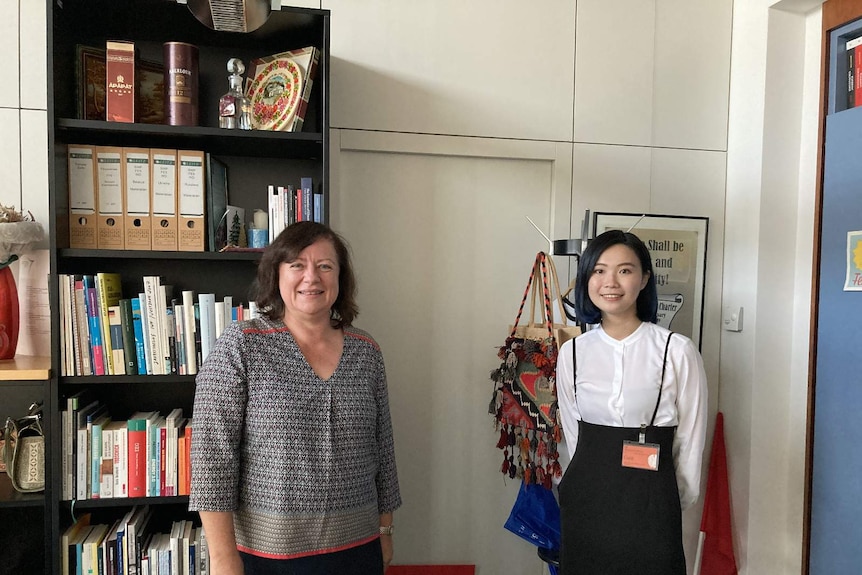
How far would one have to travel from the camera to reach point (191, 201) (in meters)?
1.85

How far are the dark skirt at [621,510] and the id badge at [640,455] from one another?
0.02m

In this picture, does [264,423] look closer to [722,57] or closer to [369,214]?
[369,214]

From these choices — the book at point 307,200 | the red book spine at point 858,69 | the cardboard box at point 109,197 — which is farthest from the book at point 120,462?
the red book spine at point 858,69

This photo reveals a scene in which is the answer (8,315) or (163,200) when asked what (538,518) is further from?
(8,315)

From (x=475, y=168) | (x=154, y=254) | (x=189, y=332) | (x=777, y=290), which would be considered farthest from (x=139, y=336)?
(x=777, y=290)

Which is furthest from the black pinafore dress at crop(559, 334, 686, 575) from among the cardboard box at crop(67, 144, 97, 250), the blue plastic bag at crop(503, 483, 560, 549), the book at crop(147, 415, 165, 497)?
the cardboard box at crop(67, 144, 97, 250)

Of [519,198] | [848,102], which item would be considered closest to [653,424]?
[519,198]

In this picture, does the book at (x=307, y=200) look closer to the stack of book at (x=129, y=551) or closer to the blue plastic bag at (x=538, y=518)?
the stack of book at (x=129, y=551)

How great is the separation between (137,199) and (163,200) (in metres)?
0.08

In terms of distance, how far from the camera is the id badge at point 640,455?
1.65 meters

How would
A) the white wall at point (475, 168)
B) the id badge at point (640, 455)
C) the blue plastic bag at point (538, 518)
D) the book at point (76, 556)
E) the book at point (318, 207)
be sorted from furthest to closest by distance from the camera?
the white wall at point (475, 168), the blue plastic bag at point (538, 518), the book at point (318, 207), the book at point (76, 556), the id badge at point (640, 455)

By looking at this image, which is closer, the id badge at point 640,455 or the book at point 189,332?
the id badge at point 640,455

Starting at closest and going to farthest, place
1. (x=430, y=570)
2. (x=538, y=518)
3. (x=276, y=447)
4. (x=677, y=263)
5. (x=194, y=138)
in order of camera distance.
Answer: (x=276, y=447) < (x=194, y=138) < (x=538, y=518) < (x=430, y=570) < (x=677, y=263)

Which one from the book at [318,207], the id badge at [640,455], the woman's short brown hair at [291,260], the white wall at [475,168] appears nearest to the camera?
the woman's short brown hair at [291,260]
